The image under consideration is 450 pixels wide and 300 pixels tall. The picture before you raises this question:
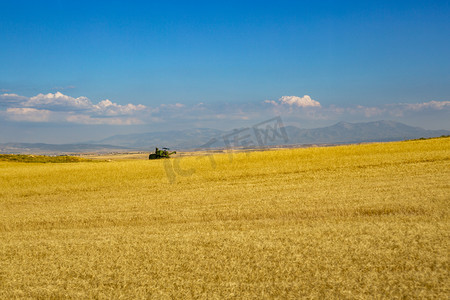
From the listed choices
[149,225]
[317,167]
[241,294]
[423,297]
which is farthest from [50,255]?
[317,167]

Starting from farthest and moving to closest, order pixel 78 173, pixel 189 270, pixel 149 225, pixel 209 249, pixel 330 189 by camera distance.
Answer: pixel 78 173, pixel 330 189, pixel 149 225, pixel 209 249, pixel 189 270

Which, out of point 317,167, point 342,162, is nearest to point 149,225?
point 317,167

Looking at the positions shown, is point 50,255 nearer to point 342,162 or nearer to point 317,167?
point 317,167

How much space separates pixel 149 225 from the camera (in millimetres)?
12445

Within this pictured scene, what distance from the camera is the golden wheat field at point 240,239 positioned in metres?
6.62

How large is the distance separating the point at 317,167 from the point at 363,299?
1864 cm

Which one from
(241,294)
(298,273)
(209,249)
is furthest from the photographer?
(209,249)

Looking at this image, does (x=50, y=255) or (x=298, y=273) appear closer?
(x=298, y=273)

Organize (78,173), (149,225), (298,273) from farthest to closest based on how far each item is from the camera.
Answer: (78,173) → (149,225) → (298,273)

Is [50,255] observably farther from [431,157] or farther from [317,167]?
[431,157]

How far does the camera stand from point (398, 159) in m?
24.7

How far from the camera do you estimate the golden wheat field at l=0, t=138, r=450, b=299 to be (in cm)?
662

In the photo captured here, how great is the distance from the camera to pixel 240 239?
31.0 feet

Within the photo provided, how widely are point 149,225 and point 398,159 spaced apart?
19413 mm
